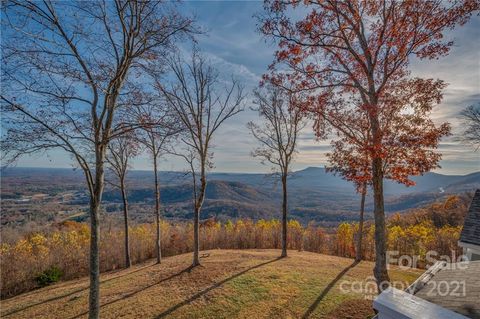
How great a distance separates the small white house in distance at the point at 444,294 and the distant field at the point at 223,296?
2215 millimetres

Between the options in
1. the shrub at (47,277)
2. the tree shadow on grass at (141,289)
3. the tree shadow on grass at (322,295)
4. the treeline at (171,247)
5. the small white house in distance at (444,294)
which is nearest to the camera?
the small white house in distance at (444,294)

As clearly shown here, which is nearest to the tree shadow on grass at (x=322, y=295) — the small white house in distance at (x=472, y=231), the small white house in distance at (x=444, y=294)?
the small white house in distance at (x=444, y=294)

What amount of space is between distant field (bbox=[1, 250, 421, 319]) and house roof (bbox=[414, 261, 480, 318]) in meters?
2.22

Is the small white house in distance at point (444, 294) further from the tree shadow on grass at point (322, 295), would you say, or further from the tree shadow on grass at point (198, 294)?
the tree shadow on grass at point (198, 294)

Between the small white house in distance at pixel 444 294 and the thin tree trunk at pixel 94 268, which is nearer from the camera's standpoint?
the small white house in distance at pixel 444 294

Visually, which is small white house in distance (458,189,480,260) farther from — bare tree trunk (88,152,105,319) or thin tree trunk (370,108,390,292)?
bare tree trunk (88,152,105,319)

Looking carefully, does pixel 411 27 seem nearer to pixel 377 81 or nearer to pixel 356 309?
pixel 377 81

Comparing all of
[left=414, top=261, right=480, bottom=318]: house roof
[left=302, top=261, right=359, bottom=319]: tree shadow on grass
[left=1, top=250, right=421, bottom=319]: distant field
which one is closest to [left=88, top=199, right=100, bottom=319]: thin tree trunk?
[left=1, top=250, right=421, bottom=319]: distant field

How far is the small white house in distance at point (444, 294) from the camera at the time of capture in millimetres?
3498

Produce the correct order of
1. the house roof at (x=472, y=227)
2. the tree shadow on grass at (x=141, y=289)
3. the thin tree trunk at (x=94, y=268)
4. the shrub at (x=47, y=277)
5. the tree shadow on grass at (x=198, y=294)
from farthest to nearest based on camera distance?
the shrub at (x=47, y=277) < the tree shadow on grass at (x=141, y=289) < the house roof at (x=472, y=227) < the tree shadow on grass at (x=198, y=294) < the thin tree trunk at (x=94, y=268)

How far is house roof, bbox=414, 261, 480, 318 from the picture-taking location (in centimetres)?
447

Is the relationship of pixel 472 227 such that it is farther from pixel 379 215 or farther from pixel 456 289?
pixel 456 289

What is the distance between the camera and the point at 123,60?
659 cm

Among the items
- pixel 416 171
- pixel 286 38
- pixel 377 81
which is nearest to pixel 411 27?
pixel 377 81
